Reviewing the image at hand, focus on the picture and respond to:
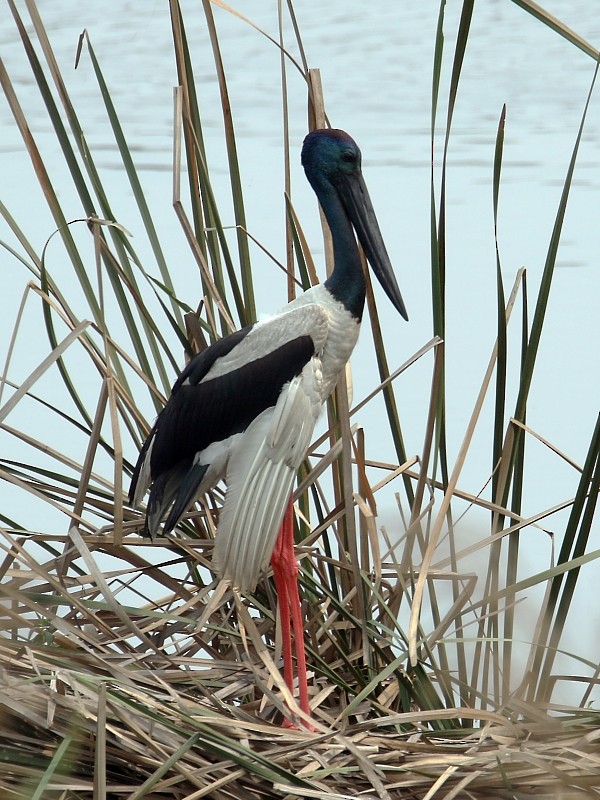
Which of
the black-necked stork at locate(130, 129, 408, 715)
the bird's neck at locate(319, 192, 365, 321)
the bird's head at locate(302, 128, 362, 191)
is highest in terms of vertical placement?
the bird's head at locate(302, 128, 362, 191)

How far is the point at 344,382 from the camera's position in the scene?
203cm

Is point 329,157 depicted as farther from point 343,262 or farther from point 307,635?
point 307,635

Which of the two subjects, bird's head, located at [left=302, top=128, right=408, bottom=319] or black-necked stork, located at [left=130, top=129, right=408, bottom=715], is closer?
black-necked stork, located at [left=130, top=129, right=408, bottom=715]

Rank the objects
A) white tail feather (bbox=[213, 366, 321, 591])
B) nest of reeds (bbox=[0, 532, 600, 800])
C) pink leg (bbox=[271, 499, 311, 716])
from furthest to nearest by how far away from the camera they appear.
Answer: pink leg (bbox=[271, 499, 311, 716]) < white tail feather (bbox=[213, 366, 321, 591]) < nest of reeds (bbox=[0, 532, 600, 800])

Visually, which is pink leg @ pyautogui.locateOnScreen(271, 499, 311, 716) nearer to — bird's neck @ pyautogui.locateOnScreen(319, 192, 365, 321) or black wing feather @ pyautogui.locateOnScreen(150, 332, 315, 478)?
black wing feather @ pyautogui.locateOnScreen(150, 332, 315, 478)

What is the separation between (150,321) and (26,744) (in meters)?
0.82

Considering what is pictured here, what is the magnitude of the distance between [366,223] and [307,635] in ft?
2.52

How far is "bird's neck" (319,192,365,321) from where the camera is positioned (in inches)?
81.0

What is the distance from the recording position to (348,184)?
85.2 inches

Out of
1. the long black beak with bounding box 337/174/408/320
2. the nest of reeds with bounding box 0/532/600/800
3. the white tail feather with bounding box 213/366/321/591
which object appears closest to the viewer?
the nest of reeds with bounding box 0/532/600/800

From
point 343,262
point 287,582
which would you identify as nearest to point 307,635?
point 287,582

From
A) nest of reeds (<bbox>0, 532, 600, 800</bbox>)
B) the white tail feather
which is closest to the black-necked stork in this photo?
the white tail feather

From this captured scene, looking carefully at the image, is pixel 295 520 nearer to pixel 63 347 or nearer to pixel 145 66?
pixel 63 347

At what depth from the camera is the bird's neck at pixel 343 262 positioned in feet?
6.75
